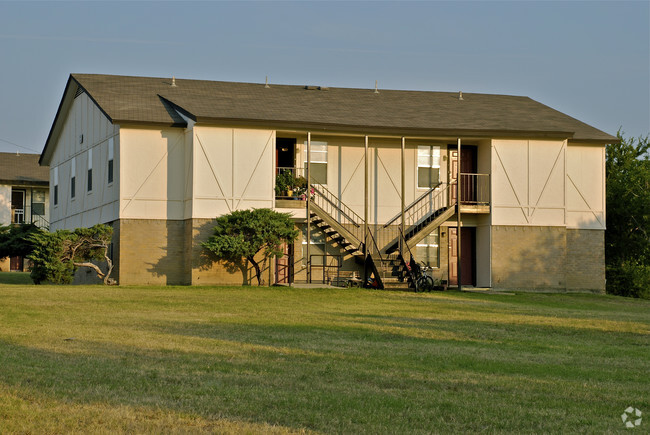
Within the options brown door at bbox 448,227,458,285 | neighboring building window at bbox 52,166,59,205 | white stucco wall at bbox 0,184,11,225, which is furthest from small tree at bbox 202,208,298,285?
white stucco wall at bbox 0,184,11,225

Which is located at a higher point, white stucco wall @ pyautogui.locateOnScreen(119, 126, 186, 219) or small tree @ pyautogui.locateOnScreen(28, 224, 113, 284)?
white stucco wall @ pyautogui.locateOnScreen(119, 126, 186, 219)

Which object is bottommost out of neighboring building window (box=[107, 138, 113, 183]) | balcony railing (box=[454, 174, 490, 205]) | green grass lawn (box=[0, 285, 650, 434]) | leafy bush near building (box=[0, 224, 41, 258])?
green grass lawn (box=[0, 285, 650, 434])

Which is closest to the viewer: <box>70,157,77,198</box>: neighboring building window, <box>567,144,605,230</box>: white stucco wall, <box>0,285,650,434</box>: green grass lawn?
<box>0,285,650,434</box>: green grass lawn

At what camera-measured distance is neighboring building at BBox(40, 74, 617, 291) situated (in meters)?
29.9

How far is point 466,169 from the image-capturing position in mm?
33406

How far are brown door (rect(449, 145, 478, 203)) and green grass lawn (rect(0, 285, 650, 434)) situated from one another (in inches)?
447

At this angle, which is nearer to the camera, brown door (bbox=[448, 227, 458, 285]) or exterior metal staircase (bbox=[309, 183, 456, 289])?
exterior metal staircase (bbox=[309, 183, 456, 289])

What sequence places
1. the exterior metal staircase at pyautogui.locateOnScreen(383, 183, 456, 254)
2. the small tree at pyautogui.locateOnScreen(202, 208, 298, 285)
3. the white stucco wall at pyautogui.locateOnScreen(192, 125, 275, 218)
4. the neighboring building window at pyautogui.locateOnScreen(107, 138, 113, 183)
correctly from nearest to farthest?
the small tree at pyautogui.locateOnScreen(202, 208, 298, 285) < the white stucco wall at pyautogui.locateOnScreen(192, 125, 275, 218) < the exterior metal staircase at pyautogui.locateOnScreen(383, 183, 456, 254) < the neighboring building window at pyautogui.locateOnScreen(107, 138, 113, 183)

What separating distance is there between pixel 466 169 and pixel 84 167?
15.3m

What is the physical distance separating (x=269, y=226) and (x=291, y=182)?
2275 millimetres

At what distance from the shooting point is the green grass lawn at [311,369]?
7.99 m

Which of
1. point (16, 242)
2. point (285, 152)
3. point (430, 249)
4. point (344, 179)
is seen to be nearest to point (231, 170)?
point (285, 152)

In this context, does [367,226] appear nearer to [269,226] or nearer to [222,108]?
[269,226]

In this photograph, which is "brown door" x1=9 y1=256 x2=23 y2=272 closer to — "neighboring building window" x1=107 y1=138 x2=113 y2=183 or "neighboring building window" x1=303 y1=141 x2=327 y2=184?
"neighboring building window" x1=107 y1=138 x2=113 y2=183
